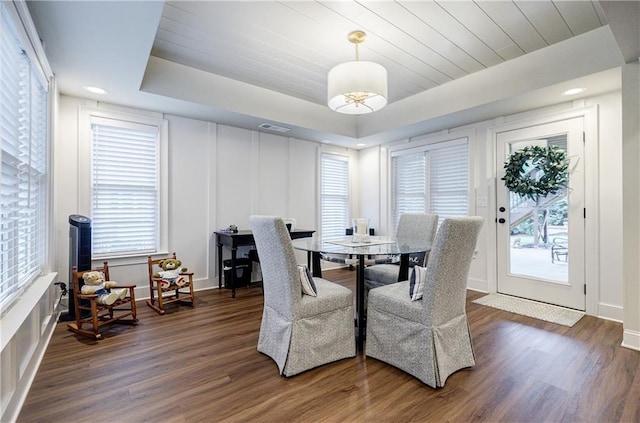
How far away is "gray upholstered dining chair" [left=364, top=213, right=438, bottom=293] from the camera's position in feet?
9.33

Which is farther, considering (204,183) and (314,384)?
(204,183)

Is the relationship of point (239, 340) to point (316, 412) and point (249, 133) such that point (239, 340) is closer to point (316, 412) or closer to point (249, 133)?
point (316, 412)

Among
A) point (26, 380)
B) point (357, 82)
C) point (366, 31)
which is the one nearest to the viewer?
point (26, 380)

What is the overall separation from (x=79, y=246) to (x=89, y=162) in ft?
3.30

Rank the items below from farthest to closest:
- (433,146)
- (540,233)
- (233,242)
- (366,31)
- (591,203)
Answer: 1. (433,146)
2. (233,242)
3. (540,233)
4. (591,203)
5. (366,31)

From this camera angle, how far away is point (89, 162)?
131 inches

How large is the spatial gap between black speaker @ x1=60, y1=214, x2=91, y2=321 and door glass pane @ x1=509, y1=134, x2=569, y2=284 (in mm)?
4590

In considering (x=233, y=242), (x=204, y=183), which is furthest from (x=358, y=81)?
(x=204, y=183)

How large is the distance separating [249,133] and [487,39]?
306 cm

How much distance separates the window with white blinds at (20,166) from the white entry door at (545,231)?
4.46 metres

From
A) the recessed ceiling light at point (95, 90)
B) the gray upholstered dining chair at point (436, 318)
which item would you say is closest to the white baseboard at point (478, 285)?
the gray upholstered dining chair at point (436, 318)

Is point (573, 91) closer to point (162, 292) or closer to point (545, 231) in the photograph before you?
point (545, 231)

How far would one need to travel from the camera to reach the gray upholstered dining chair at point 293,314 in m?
1.98

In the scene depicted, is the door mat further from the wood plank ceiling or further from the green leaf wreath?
the wood plank ceiling
